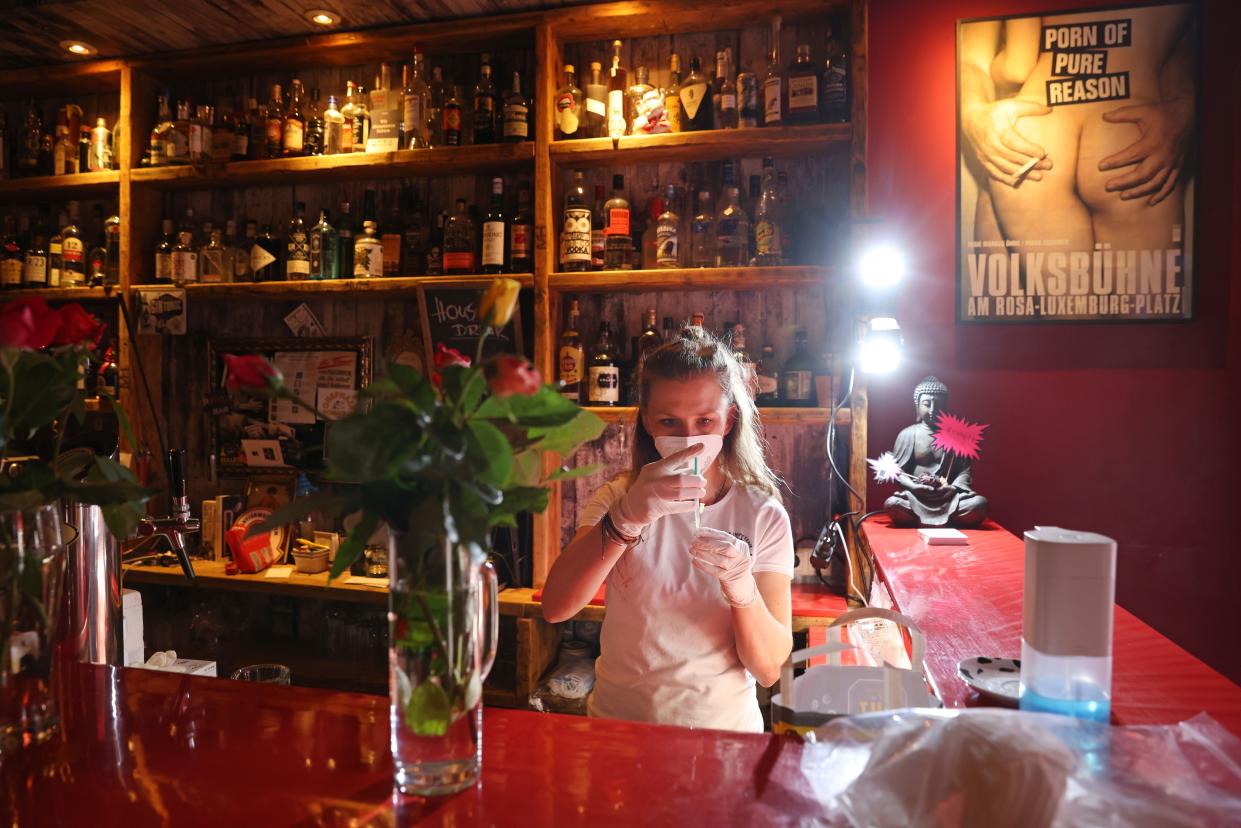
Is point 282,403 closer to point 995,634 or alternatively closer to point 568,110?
point 568,110

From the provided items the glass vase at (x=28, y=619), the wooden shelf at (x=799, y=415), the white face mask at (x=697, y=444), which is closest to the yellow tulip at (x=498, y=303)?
the glass vase at (x=28, y=619)

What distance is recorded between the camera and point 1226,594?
2.33 metres

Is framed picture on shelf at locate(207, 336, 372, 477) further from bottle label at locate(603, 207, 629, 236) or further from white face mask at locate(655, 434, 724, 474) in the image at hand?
white face mask at locate(655, 434, 724, 474)

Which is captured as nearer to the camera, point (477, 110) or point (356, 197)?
point (477, 110)

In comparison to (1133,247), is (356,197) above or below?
above

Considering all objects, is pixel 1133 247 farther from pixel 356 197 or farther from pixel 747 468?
pixel 356 197

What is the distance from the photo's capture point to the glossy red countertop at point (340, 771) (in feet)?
2.16

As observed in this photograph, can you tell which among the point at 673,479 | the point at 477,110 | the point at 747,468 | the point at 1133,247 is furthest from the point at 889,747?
the point at 477,110

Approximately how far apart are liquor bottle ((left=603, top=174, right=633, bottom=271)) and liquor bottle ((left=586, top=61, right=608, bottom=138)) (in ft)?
0.54

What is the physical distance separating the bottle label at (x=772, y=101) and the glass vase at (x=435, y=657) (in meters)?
2.06

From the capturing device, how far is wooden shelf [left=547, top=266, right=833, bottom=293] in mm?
2371

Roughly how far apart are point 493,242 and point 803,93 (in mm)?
1092

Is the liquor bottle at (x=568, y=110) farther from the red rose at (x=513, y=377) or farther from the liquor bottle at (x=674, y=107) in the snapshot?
the red rose at (x=513, y=377)

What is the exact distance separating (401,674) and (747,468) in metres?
1.03
